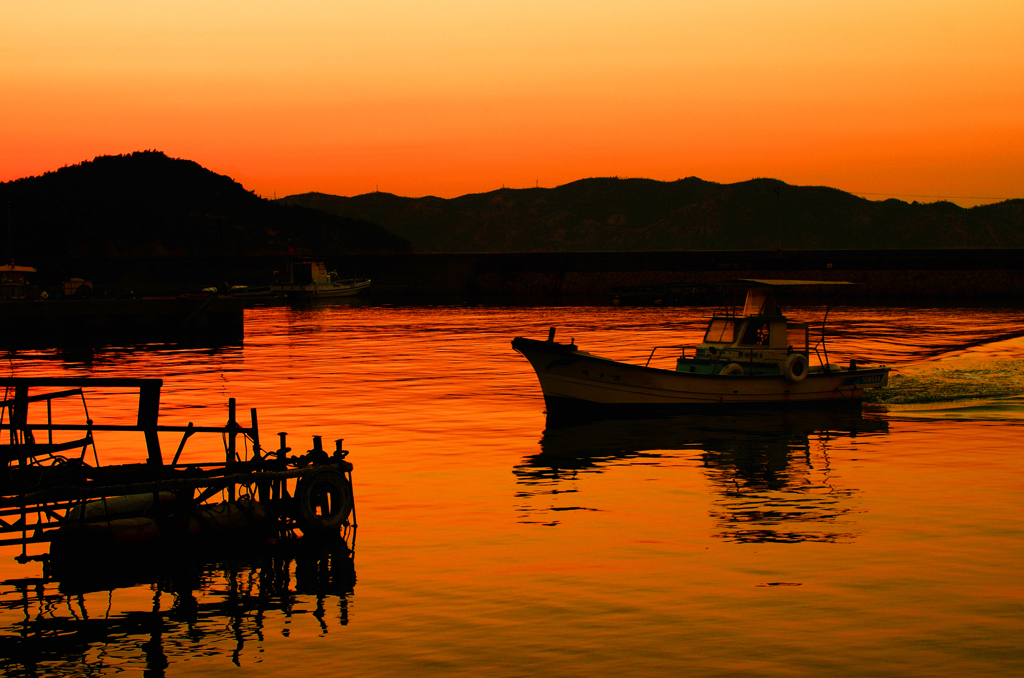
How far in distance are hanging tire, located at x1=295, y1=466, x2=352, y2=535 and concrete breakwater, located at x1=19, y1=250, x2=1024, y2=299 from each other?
11767cm

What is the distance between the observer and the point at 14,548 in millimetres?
16422

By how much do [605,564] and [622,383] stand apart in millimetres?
15319

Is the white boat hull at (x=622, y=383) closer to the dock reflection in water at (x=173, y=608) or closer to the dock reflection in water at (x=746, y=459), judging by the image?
the dock reflection in water at (x=746, y=459)

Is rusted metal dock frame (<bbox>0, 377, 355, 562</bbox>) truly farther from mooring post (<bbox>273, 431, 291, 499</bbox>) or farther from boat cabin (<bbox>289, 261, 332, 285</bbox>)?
boat cabin (<bbox>289, 261, 332, 285</bbox>)

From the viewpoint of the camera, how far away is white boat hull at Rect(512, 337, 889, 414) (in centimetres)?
2978

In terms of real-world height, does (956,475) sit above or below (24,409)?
below

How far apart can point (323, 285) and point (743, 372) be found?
11204 centimetres

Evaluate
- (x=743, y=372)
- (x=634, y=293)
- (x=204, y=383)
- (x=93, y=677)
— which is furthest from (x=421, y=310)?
(x=93, y=677)

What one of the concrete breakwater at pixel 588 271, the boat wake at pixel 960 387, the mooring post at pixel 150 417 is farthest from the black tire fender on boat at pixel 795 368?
the concrete breakwater at pixel 588 271

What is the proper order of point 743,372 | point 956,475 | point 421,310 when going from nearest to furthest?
point 956,475 < point 743,372 < point 421,310

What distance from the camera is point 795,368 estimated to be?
31641 mm

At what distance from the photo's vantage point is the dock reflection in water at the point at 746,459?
1769 cm

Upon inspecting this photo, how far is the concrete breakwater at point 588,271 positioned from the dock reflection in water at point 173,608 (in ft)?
393

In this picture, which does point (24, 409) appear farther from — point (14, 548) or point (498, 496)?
point (498, 496)
